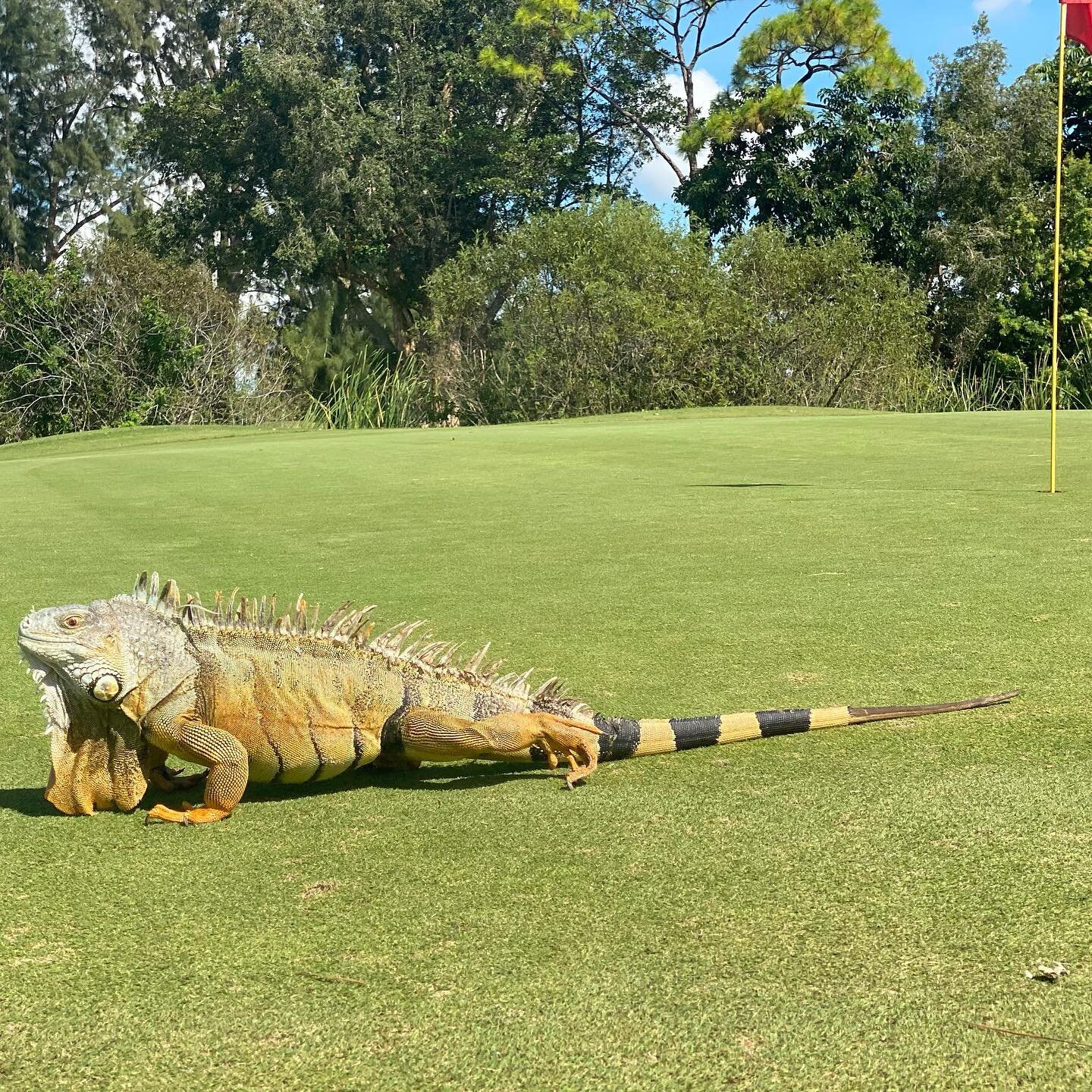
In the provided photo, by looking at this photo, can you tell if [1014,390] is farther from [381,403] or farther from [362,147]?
[362,147]

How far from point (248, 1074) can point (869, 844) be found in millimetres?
1580

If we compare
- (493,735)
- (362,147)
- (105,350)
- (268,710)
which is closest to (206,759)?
(268,710)

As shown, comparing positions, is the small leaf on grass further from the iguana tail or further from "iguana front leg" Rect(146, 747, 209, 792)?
"iguana front leg" Rect(146, 747, 209, 792)

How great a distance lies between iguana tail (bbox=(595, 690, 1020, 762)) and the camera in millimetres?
3889

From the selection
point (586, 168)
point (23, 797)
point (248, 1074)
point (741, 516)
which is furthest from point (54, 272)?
point (248, 1074)

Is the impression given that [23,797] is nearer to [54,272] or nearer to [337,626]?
[337,626]

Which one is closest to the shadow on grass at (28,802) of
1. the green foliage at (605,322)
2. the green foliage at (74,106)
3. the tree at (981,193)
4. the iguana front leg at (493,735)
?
the iguana front leg at (493,735)

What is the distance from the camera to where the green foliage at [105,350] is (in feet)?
95.8

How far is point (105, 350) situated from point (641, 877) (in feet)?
94.5

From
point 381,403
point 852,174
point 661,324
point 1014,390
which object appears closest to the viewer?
point 661,324

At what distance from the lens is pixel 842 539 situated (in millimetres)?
7629

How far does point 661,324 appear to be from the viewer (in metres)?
28.4

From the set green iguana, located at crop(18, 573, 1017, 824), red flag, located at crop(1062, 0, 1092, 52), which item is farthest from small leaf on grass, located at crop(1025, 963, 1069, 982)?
red flag, located at crop(1062, 0, 1092, 52)

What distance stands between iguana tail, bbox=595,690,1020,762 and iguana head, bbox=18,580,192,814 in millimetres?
1278
